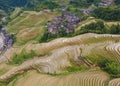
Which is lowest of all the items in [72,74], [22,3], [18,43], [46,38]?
[22,3]

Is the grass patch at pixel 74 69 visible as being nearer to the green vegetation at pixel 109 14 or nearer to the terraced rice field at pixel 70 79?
the terraced rice field at pixel 70 79

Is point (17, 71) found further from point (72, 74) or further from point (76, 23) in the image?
point (76, 23)

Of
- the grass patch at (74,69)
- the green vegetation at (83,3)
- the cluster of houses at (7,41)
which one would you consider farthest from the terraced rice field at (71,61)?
the green vegetation at (83,3)

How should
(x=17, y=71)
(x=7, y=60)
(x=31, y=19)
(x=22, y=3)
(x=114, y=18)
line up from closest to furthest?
(x=17, y=71) → (x=7, y=60) → (x=114, y=18) → (x=31, y=19) → (x=22, y=3)

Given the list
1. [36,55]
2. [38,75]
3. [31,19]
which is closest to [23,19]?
[31,19]

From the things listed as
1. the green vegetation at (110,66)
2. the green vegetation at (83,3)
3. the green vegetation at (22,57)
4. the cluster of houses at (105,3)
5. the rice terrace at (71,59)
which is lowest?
the green vegetation at (83,3)

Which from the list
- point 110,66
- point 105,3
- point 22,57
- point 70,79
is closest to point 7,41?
point 22,57

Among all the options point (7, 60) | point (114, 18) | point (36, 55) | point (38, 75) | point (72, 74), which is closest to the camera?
point (72, 74)

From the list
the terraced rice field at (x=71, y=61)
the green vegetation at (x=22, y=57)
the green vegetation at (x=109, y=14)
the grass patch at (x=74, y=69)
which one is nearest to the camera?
the terraced rice field at (x=71, y=61)

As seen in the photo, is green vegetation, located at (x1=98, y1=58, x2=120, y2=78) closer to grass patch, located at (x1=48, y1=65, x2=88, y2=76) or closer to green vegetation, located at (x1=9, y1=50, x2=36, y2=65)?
grass patch, located at (x1=48, y1=65, x2=88, y2=76)
